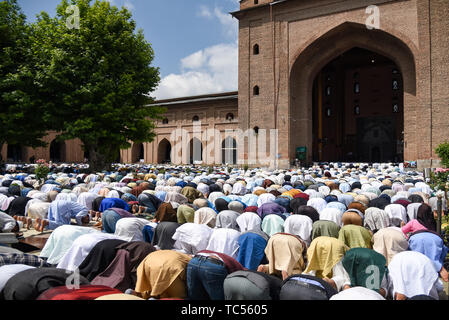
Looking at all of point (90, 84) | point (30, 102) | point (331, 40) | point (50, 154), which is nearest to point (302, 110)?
point (331, 40)

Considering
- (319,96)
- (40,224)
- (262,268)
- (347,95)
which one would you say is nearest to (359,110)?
(347,95)

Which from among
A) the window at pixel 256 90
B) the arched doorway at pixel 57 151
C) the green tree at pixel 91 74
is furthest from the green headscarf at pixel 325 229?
the arched doorway at pixel 57 151

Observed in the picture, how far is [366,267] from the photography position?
4.41 meters

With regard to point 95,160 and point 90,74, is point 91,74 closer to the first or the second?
point 90,74

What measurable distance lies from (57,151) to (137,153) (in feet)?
30.6

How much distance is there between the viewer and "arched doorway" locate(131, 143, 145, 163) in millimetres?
41750

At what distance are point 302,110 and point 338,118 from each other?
12.4 m

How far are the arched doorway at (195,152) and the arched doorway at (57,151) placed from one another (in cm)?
1531

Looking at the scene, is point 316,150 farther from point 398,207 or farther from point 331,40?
point 398,207

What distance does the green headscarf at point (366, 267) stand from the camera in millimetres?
4379

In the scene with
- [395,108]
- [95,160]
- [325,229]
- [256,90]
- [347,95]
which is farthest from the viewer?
[347,95]

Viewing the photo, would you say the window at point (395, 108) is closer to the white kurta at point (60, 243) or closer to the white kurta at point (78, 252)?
the white kurta at point (60, 243)
